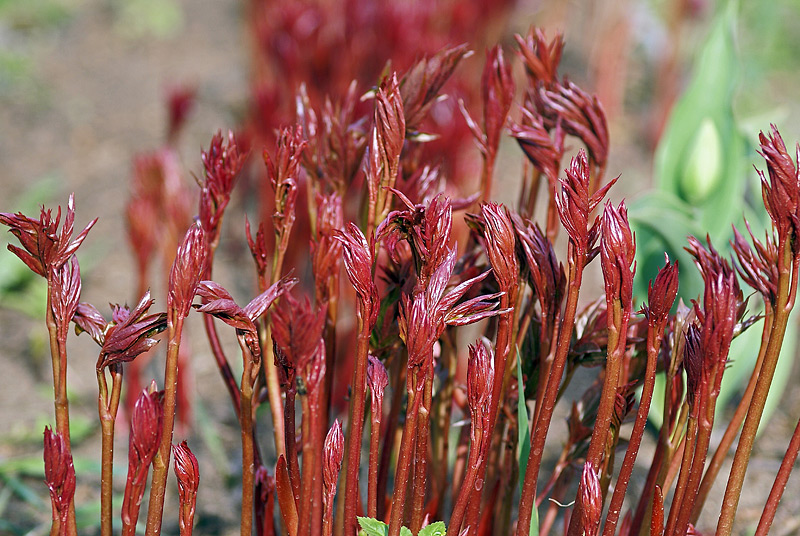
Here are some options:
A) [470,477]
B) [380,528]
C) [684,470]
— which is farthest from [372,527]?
[684,470]

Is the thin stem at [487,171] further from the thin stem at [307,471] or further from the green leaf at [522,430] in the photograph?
the thin stem at [307,471]

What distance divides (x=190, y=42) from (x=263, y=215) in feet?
8.67

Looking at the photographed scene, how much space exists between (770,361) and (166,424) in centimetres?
62

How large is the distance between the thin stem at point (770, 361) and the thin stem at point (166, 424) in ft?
1.91

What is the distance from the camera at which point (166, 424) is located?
0.79 m

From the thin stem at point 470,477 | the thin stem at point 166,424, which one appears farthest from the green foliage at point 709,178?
the thin stem at point 166,424

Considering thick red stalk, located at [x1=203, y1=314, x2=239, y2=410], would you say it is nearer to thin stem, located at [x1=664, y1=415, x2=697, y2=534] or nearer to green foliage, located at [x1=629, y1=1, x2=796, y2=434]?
thin stem, located at [x1=664, y1=415, x2=697, y2=534]

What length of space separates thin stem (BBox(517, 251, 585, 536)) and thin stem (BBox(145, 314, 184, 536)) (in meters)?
0.38

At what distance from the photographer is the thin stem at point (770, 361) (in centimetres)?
77

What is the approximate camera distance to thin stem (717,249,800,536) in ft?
2.53

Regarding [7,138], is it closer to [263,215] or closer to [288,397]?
[263,215]

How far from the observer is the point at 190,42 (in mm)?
4547

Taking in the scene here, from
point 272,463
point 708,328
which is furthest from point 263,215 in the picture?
point 708,328

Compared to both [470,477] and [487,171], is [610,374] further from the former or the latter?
[487,171]
